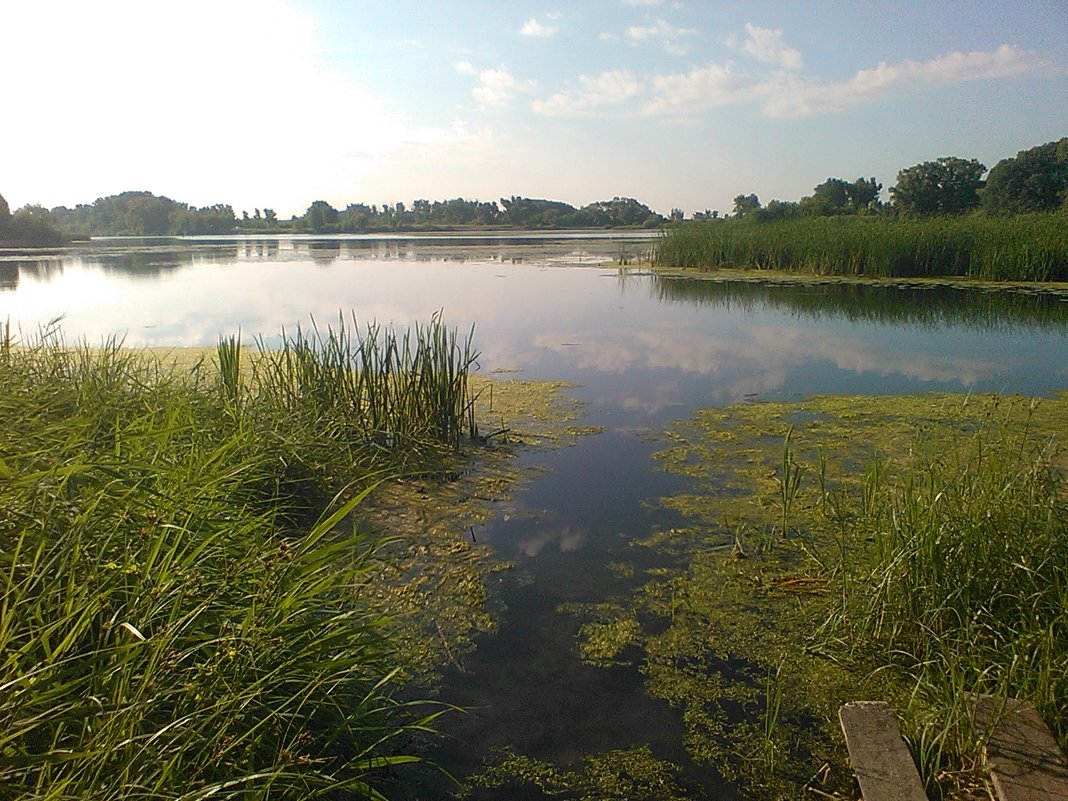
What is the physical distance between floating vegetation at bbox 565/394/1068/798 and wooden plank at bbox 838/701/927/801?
0.07m

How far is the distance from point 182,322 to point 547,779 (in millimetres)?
9018

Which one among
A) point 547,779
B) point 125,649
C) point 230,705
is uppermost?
point 125,649

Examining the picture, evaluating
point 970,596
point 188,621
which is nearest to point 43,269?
point 188,621

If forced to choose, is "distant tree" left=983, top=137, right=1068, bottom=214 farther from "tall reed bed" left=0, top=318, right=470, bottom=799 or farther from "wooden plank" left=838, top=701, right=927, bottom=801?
"tall reed bed" left=0, top=318, right=470, bottom=799

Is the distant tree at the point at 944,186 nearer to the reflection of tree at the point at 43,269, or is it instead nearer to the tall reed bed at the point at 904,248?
the tall reed bed at the point at 904,248

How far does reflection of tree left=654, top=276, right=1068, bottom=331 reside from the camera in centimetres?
913

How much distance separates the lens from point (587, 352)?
7.63 metres

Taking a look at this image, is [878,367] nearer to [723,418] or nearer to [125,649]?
[723,418]

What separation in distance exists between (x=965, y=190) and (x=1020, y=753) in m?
39.0

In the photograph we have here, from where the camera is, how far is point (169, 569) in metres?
1.65

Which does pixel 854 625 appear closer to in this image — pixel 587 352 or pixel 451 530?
pixel 451 530

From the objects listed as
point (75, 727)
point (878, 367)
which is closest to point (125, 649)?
A: point (75, 727)

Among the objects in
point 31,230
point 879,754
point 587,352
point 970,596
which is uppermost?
point 31,230

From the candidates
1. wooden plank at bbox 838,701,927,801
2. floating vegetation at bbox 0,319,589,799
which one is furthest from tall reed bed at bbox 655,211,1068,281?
wooden plank at bbox 838,701,927,801
